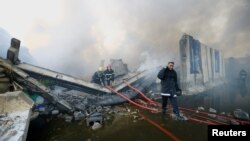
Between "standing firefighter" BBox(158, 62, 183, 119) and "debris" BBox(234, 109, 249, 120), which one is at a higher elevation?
"standing firefighter" BBox(158, 62, 183, 119)

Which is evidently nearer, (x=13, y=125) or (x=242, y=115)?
(x=13, y=125)

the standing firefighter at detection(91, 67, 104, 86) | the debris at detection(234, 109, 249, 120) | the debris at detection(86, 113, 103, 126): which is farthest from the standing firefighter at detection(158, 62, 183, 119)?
the standing firefighter at detection(91, 67, 104, 86)

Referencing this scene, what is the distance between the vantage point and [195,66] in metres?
12.4

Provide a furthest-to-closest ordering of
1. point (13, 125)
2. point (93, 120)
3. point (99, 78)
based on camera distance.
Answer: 1. point (99, 78)
2. point (93, 120)
3. point (13, 125)

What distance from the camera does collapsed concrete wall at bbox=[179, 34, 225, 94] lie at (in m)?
11.5

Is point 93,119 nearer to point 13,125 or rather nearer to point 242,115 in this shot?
point 13,125

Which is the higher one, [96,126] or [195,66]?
[195,66]

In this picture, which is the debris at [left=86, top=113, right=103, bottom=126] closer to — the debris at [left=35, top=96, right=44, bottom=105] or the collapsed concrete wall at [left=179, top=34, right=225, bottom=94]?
the debris at [left=35, top=96, right=44, bottom=105]

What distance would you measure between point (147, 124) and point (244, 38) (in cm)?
2509

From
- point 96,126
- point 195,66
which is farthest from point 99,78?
point 195,66

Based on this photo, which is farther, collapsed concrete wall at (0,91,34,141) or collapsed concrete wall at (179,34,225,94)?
collapsed concrete wall at (179,34,225,94)

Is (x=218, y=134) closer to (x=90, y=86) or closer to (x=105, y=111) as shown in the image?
(x=105, y=111)

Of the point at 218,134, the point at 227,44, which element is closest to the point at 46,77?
the point at 218,134

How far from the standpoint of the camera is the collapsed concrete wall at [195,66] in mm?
11503
